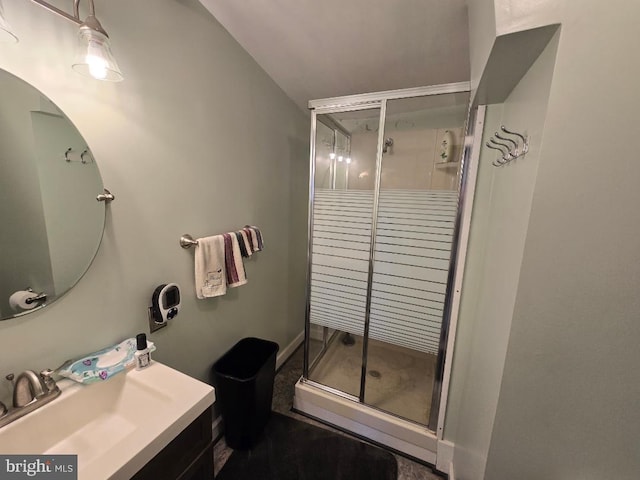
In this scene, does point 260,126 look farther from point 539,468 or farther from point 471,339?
point 539,468

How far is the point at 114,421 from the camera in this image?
3.14ft

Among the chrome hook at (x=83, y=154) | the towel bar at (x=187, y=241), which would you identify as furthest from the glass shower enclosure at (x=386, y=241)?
the chrome hook at (x=83, y=154)

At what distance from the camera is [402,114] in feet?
5.80

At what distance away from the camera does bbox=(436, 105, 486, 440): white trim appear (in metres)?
1.25

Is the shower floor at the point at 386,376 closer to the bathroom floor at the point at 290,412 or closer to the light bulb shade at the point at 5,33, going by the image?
the bathroom floor at the point at 290,412

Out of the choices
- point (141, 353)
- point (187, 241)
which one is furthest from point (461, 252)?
point (141, 353)

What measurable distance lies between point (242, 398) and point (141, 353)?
716 millimetres

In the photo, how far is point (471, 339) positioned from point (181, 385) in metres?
1.38

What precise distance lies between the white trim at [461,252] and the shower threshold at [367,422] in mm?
138

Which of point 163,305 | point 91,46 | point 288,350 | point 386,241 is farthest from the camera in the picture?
point 288,350

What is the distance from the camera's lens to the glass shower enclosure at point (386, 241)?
4.91ft

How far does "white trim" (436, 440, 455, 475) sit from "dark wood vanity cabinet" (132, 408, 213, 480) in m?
1.29

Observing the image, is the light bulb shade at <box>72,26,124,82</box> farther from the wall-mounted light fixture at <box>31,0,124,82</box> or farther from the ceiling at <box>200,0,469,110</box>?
the ceiling at <box>200,0,469,110</box>

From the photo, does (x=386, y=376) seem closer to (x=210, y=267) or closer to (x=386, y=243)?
(x=386, y=243)
